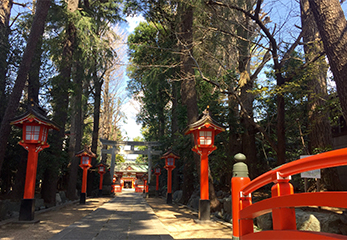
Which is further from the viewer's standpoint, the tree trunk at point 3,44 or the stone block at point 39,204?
the stone block at point 39,204

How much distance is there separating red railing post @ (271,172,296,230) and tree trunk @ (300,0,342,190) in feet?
16.7

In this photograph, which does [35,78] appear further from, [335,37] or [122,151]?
[122,151]

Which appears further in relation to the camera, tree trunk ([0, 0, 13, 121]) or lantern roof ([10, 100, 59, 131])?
tree trunk ([0, 0, 13, 121])

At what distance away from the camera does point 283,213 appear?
1891 mm

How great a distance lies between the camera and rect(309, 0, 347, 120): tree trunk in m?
3.94

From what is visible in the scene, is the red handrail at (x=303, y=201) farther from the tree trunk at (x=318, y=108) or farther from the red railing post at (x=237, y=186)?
the tree trunk at (x=318, y=108)

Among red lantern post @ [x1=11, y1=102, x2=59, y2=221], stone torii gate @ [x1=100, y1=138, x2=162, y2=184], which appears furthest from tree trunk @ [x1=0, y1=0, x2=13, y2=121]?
stone torii gate @ [x1=100, y1=138, x2=162, y2=184]

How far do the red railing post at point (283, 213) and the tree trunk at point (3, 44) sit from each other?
922 centimetres

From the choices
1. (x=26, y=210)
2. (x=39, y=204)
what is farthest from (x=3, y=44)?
(x=39, y=204)

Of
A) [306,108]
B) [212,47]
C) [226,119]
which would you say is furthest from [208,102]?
[306,108]

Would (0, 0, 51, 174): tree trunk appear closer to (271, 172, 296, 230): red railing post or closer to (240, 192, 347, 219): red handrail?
(240, 192, 347, 219): red handrail

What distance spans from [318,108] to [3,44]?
10.1m

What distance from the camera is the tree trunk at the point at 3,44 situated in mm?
8719

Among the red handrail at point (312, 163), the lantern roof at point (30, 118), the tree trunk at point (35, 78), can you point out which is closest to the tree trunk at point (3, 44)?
the tree trunk at point (35, 78)
